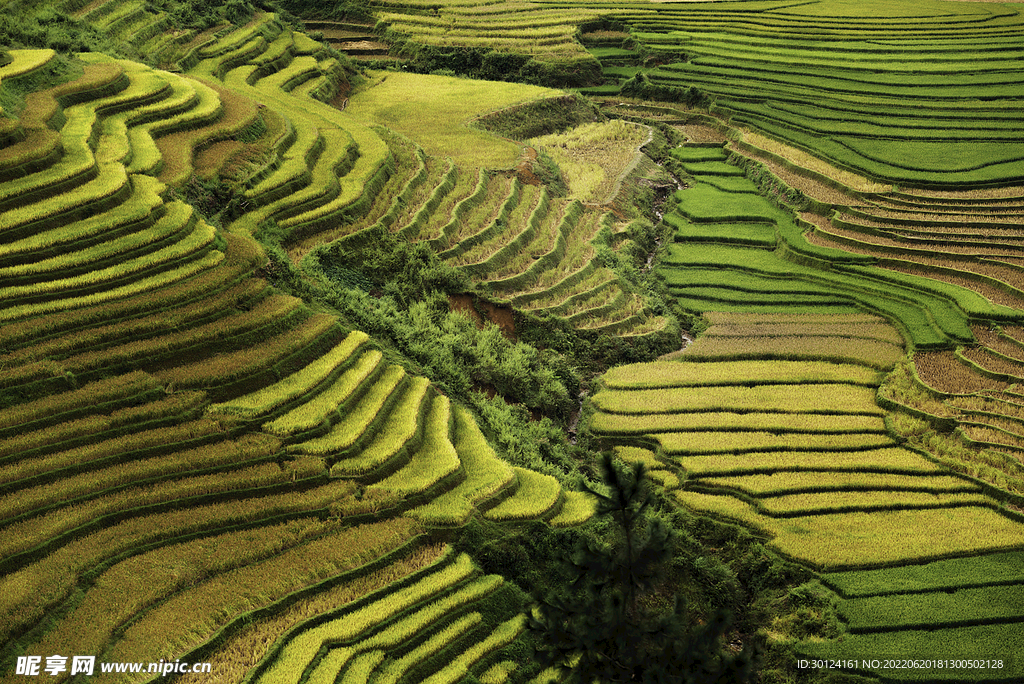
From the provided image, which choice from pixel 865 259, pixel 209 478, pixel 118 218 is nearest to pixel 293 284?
pixel 118 218

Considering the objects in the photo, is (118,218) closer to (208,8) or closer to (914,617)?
(914,617)

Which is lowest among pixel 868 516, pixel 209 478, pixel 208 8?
pixel 209 478

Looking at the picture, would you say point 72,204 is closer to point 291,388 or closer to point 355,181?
point 291,388

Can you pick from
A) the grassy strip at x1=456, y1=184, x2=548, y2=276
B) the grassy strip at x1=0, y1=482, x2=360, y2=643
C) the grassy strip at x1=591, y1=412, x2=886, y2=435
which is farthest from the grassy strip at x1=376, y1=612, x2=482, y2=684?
the grassy strip at x1=456, y1=184, x2=548, y2=276

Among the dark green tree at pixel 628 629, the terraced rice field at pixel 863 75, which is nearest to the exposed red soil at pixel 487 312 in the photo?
the dark green tree at pixel 628 629

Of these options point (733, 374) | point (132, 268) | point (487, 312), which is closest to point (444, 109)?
point (487, 312)

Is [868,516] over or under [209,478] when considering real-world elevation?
over
